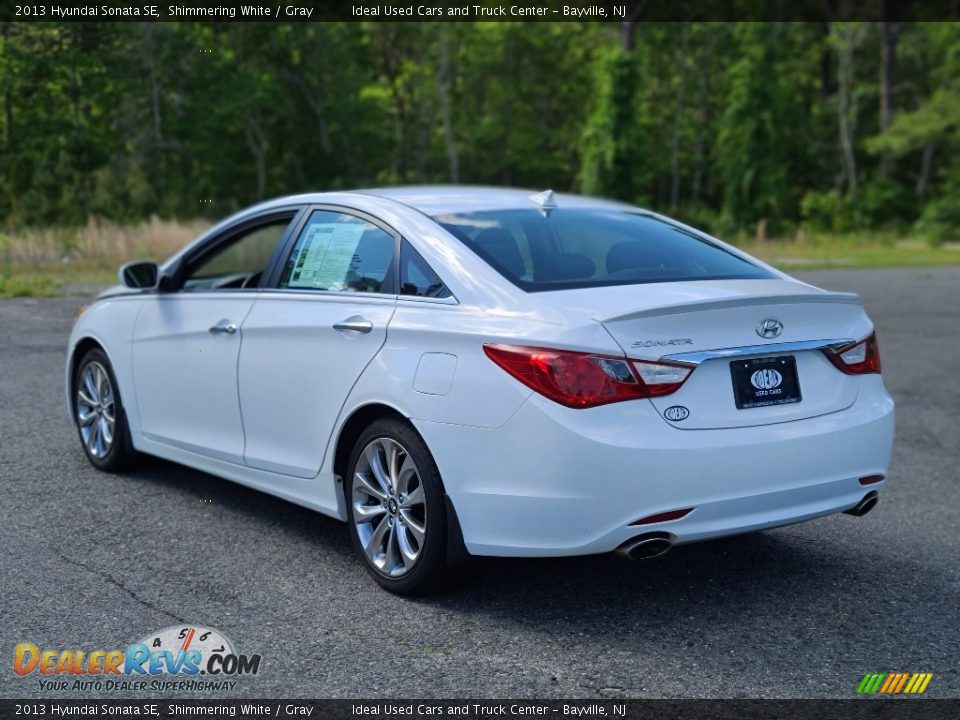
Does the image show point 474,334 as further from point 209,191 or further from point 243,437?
point 209,191

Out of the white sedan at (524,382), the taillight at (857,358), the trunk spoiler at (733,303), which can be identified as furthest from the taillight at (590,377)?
the taillight at (857,358)

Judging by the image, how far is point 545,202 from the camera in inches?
215

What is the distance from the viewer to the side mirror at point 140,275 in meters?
6.50

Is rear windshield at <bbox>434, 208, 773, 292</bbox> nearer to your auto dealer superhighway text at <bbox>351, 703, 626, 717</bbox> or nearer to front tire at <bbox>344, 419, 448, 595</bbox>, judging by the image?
front tire at <bbox>344, 419, 448, 595</bbox>

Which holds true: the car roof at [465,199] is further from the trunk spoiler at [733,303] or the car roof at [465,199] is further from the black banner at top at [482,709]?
the black banner at top at [482,709]

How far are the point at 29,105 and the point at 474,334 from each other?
151ft

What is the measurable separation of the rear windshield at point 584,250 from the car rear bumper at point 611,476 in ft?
2.17

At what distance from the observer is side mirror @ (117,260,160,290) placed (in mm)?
6496

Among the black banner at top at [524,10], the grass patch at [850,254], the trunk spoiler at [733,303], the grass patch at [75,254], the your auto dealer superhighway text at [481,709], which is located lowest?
the grass patch at [850,254]

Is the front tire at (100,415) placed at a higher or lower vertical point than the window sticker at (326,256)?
lower

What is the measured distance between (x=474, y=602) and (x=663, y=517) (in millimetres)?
932

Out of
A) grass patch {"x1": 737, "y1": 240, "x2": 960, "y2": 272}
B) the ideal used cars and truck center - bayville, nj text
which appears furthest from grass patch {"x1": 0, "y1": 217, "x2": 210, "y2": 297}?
the ideal used cars and truck center - bayville, nj text

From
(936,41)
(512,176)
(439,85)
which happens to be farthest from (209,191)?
(936,41)

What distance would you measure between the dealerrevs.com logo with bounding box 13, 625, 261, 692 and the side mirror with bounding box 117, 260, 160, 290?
270 cm
